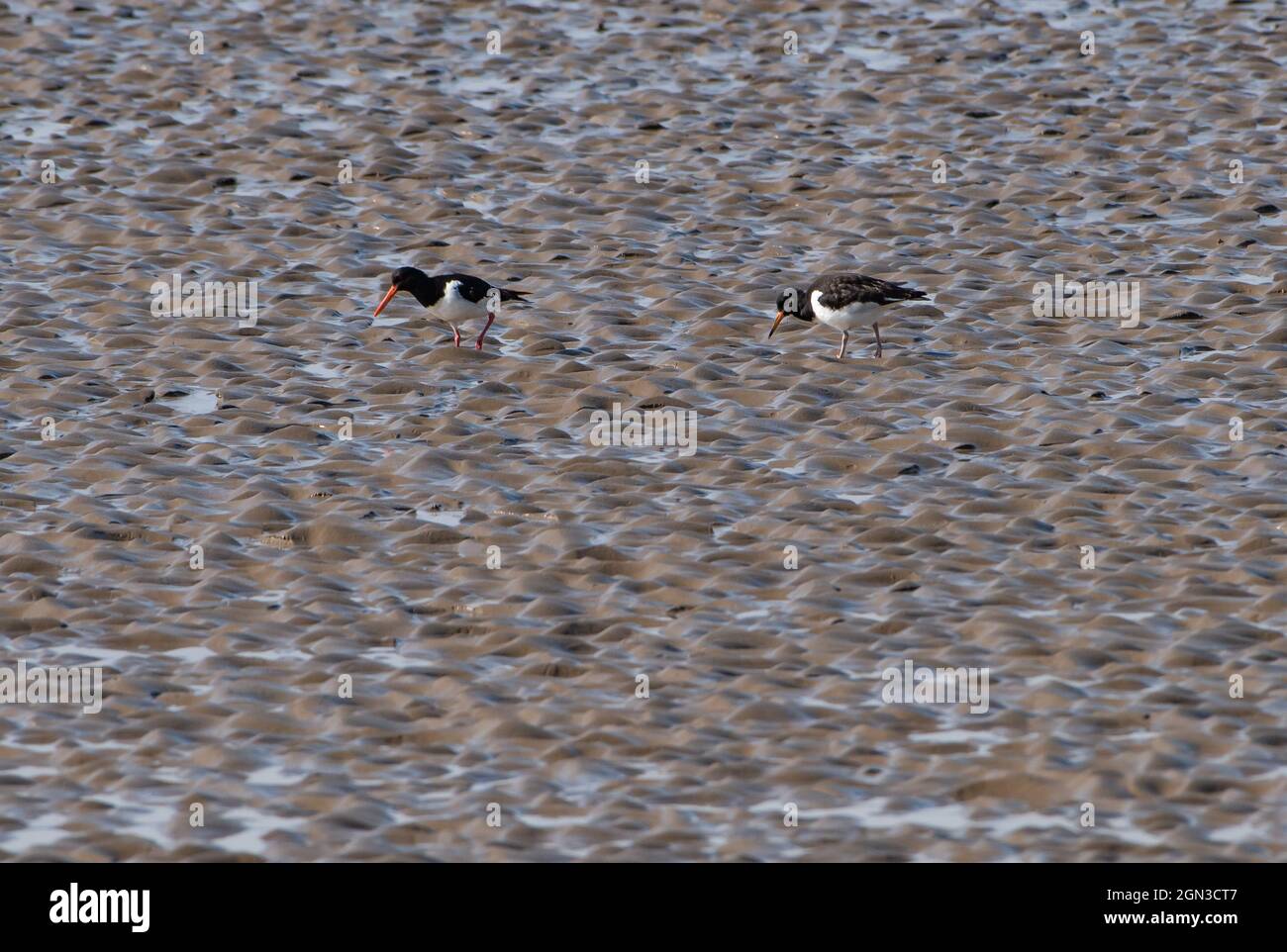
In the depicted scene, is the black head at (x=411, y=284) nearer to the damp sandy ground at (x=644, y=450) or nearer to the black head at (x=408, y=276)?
the black head at (x=408, y=276)

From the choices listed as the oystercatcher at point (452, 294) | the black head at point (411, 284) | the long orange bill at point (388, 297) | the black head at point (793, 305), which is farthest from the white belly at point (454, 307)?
the black head at point (793, 305)

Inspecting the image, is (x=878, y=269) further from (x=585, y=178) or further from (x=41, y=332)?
Result: (x=41, y=332)

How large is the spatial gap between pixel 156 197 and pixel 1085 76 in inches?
456

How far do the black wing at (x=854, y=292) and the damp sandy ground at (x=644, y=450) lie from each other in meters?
0.61

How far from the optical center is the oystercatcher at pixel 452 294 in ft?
59.6

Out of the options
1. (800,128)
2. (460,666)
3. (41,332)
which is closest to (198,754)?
(460,666)

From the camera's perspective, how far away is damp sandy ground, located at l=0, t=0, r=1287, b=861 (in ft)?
37.8

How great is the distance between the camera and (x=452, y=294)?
59.5ft

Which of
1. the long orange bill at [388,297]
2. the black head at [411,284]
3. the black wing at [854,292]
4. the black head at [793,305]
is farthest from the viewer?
the long orange bill at [388,297]

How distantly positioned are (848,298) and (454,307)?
3.38 meters

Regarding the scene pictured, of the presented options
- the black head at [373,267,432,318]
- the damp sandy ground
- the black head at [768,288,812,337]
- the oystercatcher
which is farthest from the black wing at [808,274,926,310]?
the black head at [373,267,432,318]

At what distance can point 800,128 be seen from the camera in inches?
975

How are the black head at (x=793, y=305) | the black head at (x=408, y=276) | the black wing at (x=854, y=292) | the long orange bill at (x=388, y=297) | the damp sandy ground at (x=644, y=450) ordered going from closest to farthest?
the damp sandy ground at (x=644, y=450)
the black wing at (x=854, y=292)
the black head at (x=793, y=305)
the black head at (x=408, y=276)
the long orange bill at (x=388, y=297)

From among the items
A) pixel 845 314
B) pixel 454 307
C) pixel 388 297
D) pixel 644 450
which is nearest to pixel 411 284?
pixel 388 297
